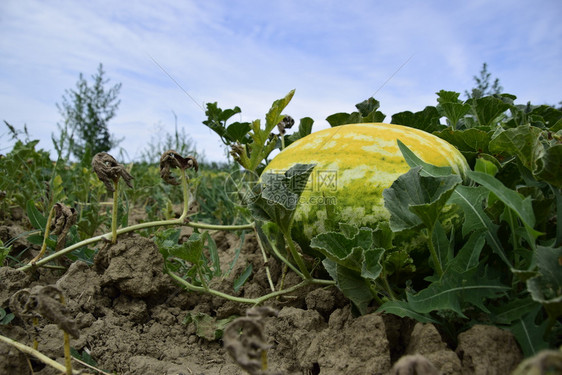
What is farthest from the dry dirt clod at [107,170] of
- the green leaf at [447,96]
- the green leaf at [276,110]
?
the green leaf at [447,96]

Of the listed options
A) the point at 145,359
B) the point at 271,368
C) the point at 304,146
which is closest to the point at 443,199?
the point at 271,368

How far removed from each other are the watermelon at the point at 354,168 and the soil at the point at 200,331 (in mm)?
325

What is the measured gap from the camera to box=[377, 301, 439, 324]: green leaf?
1.34m

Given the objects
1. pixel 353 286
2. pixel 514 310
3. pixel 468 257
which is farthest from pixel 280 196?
pixel 514 310

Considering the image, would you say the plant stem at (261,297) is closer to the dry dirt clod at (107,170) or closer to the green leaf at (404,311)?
the green leaf at (404,311)

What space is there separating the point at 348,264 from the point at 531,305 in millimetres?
528

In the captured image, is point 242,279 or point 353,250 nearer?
point 353,250

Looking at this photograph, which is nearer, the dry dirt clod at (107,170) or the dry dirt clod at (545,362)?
the dry dirt clod at (545,362)

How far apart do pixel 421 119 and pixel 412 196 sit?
1.42 meters

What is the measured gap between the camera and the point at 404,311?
1.36m

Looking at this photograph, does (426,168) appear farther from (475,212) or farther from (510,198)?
(510,198)

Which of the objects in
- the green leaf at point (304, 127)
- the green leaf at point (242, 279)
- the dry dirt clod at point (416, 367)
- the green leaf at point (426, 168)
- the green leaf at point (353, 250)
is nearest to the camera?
the dry dirt clod at point (416, 367)

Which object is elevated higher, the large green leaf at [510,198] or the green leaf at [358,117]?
the green leaf at [358,117]

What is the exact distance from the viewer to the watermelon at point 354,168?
1.78 meters
